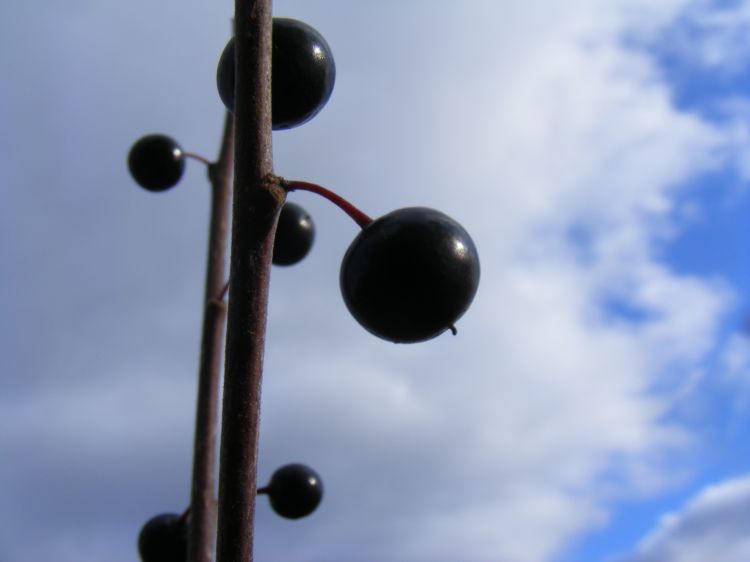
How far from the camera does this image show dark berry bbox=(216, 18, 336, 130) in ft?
4.62

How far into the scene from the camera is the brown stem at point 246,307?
3.22 feet

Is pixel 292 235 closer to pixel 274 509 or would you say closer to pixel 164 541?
pixel 274 509

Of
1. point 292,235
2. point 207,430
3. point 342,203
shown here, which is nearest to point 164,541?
point 207,430

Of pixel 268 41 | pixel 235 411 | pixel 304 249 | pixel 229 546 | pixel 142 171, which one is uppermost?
pixel 142 171

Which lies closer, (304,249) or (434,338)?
(434,338)

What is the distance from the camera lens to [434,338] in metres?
1.22

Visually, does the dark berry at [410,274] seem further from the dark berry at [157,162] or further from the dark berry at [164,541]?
the dark berry at [157,162]

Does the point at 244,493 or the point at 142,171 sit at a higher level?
the point at 142,171

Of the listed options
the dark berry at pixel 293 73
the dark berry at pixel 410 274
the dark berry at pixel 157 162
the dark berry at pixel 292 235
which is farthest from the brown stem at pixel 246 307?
the dark berry at pixel 157 162

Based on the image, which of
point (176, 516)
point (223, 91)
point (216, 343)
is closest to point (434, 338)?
point (223, 91)

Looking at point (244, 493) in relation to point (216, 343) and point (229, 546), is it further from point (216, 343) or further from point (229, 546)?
point (216, 343)

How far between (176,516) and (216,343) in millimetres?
625

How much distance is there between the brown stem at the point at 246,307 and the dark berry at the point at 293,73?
32 cm

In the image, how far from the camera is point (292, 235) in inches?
86.8
